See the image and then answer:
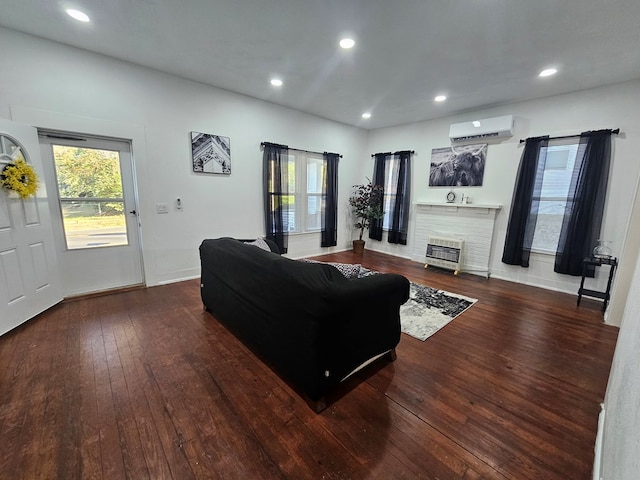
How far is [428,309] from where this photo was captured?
3.08 meters

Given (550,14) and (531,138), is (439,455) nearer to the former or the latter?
(550,14)

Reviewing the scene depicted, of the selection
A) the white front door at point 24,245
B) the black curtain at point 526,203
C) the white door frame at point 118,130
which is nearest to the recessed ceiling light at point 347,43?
the white door frame at point 118,130

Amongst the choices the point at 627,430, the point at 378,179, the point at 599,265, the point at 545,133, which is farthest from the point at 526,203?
the point at 627,430

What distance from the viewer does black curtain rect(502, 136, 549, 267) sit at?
3.81 meters

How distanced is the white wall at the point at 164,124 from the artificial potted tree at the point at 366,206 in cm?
143

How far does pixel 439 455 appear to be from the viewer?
1362mm

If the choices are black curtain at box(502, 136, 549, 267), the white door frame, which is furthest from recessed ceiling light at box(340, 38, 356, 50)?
black curtain at box(502, 136, 549, 267)

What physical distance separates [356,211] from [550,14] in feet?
13.8

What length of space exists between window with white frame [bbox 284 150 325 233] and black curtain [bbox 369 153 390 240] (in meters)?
1.32

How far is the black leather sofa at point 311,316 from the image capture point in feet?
5.04

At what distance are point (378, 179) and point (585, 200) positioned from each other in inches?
132

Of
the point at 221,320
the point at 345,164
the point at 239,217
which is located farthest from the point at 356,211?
the point at 221,320

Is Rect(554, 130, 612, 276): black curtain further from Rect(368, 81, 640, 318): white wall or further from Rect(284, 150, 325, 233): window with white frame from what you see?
Rect(284, 150, 325, 233): window with white frame

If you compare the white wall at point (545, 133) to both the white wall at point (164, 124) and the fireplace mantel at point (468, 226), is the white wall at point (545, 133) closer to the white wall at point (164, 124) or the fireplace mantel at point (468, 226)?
the fireplace mantel at point (468, 226)
